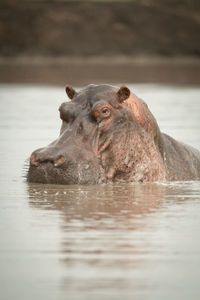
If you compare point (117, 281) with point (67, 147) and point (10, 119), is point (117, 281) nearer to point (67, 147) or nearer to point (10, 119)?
point (67, 147)

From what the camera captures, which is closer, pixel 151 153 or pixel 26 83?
pixel 151 153

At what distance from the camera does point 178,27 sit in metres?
60.7

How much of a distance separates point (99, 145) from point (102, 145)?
28mm

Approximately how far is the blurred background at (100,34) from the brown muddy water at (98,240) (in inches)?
1534

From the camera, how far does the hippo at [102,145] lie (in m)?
9.19

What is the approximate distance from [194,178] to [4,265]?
4587 millimetres

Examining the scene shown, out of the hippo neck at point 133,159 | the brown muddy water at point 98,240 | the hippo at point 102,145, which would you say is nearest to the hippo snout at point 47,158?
the hippo at point 102,145

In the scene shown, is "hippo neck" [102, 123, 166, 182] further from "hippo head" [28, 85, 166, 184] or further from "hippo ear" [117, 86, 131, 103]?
"hippo ear" [117, 86, 131, 103]

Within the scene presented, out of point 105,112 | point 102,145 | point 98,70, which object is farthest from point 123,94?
point 98,70

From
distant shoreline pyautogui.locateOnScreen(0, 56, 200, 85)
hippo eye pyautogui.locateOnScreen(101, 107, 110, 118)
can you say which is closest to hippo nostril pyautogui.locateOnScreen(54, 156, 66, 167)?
hippo eye pyautogui.locateOnScreen(101, 107, 110, 118)

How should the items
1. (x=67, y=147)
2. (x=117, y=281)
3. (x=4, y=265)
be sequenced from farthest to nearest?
(x=67, y=147), (x=4, y=265), (x=117, y=281)

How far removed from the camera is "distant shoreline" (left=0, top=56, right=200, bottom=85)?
127 ft

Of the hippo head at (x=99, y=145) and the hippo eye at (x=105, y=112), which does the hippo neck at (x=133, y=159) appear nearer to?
the hippo head at (x=99, y=145)

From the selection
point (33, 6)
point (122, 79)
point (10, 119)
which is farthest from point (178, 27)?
point (10, 119)
